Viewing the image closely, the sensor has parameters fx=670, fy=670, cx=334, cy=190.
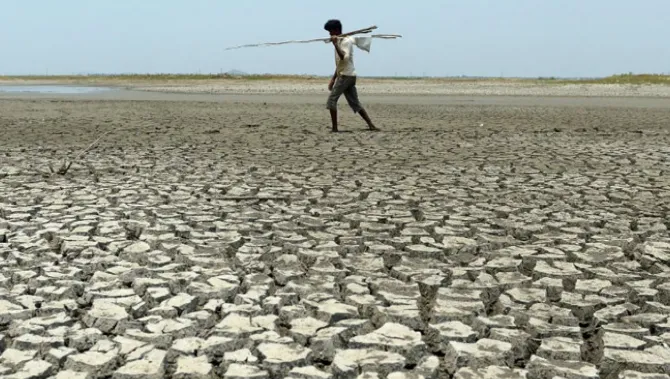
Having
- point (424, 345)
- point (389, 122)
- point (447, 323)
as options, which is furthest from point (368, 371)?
point (389, 122)

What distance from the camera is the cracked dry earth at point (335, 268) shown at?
2219mm

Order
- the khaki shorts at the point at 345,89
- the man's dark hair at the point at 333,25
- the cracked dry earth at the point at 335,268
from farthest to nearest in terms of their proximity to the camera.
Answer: the khaki shorts at the point at 345,89 → the man's dark hair at the point at 333,25 → the cracked dry earth at the point at 335,268

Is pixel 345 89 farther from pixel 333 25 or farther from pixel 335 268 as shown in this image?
pixel 335 268

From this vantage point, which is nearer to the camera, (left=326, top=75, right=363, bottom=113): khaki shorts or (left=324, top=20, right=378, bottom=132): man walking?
(left=324, top=20, right=378, bottom=132): man walking

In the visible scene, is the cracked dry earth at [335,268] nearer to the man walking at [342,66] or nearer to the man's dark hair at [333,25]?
the man walking at [342,66]

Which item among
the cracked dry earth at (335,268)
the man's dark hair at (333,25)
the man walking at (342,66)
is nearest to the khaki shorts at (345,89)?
the man walking at (342,66)

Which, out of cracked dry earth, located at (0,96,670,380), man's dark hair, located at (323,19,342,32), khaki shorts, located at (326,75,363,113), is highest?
man's dark hair, located at (323,19,342,32)

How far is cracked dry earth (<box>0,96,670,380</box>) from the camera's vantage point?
2219mm

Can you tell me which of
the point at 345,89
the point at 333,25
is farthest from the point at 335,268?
the point at 345,89

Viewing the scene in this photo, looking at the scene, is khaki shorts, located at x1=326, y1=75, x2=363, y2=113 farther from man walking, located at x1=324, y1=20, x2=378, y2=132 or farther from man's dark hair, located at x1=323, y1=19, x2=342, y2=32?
man's dark hair, located at x1=323, y1=19, x2=342, y2=32

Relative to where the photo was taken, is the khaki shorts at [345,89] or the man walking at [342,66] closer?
the man walking at [342,66]

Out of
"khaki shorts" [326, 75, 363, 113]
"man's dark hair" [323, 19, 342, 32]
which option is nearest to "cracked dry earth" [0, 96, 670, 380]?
"khaki shorts" [326, 75, 363, 113]

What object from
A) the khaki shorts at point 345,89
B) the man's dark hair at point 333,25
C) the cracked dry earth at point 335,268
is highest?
the man's dark hair at point 333,25

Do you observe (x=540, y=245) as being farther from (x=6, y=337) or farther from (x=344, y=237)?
(x=6, y=337)
